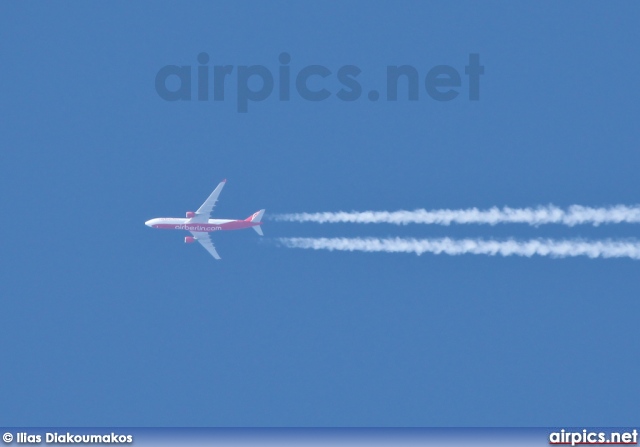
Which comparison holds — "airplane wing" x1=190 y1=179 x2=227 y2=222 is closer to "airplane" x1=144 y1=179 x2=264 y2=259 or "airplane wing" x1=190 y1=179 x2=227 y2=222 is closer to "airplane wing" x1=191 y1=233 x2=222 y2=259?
"airplane" x1=144 y1=179 x2=264 y2=259

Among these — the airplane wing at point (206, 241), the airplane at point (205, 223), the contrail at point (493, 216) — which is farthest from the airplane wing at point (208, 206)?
the contrail at point (493, 216)

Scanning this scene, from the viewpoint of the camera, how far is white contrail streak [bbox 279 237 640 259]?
76.1 metres

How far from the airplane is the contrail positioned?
201 centimetres

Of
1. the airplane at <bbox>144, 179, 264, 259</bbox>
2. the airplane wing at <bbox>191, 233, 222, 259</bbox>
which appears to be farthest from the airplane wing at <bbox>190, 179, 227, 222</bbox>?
the airplane wing at <bbox>191, 233, 222, 259</bbox>

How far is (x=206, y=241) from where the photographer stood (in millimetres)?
83750

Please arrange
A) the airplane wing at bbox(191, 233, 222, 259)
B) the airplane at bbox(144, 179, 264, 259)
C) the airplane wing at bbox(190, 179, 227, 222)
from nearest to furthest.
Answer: the airplane at bbox(144, 179, 264, 259) → the airplane wing at bbox(190, 179, 227, 222) → the airplane wing at bbox(191, 233, 222, 259)

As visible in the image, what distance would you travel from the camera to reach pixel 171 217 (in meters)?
84.2

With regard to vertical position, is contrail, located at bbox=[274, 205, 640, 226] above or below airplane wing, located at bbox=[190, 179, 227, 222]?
below

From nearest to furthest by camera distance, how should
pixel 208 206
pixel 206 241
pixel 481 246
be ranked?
1. pixel 481 246
2. pixel 208 206
3. pixel 206 241

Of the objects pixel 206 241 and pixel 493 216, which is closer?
pixel 493 216

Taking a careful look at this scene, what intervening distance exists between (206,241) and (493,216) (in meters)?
17.6

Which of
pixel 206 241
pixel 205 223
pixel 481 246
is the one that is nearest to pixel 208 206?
pixel 205 223

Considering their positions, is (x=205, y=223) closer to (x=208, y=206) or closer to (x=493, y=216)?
(x=208, y=206)

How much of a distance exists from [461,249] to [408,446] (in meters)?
11.8
